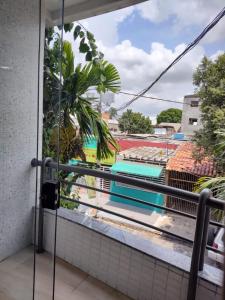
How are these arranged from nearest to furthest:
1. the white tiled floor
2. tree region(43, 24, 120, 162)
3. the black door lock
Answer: the black door lock, the white tiled floor, tree region(43, 24, 120, 162)

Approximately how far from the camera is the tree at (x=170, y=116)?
5.58ft

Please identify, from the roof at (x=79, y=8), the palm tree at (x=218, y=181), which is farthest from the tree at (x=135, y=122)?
the roof at (x=79, y=8)

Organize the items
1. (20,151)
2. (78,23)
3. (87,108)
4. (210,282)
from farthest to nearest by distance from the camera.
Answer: (87,108)
(78,23)
(20,151)
(210,282)

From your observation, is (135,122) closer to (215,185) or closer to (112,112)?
(112,112)

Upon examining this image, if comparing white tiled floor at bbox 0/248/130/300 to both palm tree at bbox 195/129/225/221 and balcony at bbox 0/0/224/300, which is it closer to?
balcony at bbox 0/0/224/300

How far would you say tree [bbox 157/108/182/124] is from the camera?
66.9 inches

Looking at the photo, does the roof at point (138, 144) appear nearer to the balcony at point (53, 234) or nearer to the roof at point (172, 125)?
the roof at point (172, 125)

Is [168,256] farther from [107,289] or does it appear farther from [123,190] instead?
[123,190]

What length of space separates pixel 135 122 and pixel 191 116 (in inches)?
17.9

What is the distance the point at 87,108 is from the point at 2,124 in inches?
34.4

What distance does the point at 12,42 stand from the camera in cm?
153

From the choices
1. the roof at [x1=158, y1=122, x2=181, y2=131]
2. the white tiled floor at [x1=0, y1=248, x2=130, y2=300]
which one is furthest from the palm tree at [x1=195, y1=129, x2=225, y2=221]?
the white tiled floor at [x1=0, y1=248, x2=130, y2=300]

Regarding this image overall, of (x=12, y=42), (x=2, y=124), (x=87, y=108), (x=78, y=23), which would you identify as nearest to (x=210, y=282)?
(x=2, y=124)

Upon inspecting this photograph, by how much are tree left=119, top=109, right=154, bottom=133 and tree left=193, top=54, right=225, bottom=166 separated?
0.40m
